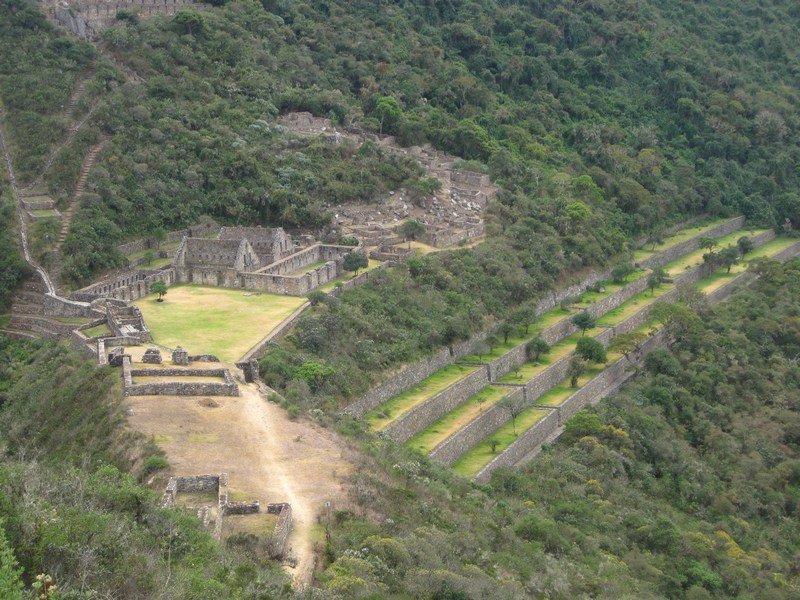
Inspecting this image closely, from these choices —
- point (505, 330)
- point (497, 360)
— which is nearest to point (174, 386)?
point (497, 360)

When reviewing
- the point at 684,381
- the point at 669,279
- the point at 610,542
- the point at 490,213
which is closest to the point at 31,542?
the point at 610,542

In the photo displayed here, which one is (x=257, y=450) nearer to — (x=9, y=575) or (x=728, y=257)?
(x=9, y=575)

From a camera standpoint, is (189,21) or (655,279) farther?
(189,21)

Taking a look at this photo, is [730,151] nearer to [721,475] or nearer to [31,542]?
[721,475]

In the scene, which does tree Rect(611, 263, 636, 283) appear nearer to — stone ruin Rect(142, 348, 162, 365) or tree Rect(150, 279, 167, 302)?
tree Rect(150, 279, 167, 302)

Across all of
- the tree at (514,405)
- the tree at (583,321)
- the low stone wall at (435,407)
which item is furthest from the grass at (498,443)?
the tree at (583,321)

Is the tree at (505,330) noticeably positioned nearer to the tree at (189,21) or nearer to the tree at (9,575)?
the tree at (189,21)

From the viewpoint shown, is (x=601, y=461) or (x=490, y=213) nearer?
(x=601, y=461)
